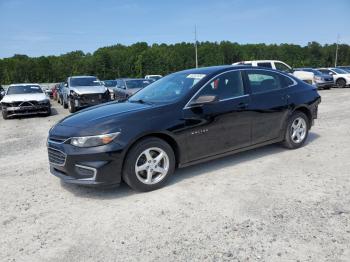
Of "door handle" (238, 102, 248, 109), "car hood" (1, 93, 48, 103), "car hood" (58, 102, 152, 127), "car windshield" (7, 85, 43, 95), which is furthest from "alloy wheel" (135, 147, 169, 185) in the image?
"car windshield" (7, 85, 43, 95)

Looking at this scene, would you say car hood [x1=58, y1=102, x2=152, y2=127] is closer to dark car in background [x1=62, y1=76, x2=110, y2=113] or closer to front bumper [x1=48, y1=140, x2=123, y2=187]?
front bumper [x1=48, y1=140, x2=123, y2=187]

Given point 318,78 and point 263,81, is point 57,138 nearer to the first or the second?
point 263,81

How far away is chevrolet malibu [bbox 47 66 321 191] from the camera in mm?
4500

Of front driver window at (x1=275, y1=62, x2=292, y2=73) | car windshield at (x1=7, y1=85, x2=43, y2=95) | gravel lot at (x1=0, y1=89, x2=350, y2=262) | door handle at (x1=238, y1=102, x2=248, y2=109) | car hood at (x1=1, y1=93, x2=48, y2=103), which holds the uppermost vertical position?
front driver window at (x1=275, y1=62, x2=292, y2=73)

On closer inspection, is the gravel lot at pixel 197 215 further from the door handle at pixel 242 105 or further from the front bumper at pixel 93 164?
the door handle at pixel 242 105

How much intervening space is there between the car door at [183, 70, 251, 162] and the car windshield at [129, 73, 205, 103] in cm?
24

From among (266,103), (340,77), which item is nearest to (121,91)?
(266,103)

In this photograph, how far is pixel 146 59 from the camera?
84.4 meters

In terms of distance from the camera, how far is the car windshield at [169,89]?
534 cm

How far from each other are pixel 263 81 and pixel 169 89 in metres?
1.67

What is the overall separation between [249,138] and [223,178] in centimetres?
97

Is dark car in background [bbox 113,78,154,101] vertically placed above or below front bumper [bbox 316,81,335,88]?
above

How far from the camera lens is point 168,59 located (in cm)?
8812

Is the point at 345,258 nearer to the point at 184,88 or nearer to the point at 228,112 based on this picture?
the point at 228,112
